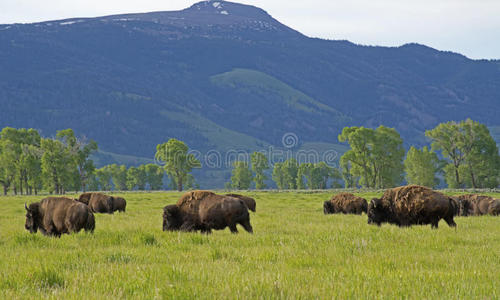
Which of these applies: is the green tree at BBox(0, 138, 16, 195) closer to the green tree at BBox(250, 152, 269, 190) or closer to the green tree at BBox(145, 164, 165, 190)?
the green tree at BBox(145, 164, 165, 190)

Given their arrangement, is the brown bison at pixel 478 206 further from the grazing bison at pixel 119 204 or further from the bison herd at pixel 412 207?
the grazing bison at pixel 119 204

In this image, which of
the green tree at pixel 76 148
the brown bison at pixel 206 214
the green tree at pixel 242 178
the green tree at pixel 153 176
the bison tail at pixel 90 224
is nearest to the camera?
the bison tail at pixel 90 224

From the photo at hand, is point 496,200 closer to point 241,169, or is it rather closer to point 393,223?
point 393,223

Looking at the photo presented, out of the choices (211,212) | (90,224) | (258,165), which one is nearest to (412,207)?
(211,212)

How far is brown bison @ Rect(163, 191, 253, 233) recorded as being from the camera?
1599 centimetres

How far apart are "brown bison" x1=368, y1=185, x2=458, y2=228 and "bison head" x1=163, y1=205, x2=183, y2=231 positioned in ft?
25.4

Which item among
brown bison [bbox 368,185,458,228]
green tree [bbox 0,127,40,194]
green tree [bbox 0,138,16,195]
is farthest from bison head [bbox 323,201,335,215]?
green tree [bbox 0,138,16,195]

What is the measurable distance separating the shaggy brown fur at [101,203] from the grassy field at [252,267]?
20152mm

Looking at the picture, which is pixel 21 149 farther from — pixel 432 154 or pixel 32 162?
pixel 432 154

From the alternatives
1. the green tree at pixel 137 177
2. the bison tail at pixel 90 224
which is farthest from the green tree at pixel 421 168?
the bison tail at pixel 90 224

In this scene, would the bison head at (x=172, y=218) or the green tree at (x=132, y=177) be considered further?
the green tree at (x=132, y=177)

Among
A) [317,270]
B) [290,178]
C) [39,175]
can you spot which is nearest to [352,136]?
[39,175]

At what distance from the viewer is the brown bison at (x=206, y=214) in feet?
52.5

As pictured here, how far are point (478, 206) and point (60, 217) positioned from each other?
2637 centimetres
